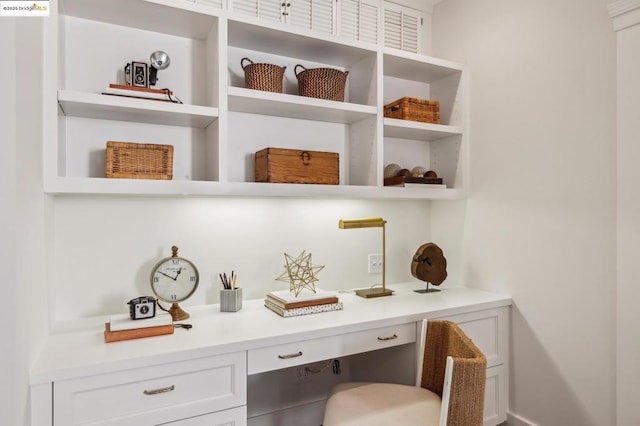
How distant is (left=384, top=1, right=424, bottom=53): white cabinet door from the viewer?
2525 millimetres

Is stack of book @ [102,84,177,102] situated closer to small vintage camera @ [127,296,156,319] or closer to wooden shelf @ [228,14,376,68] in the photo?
wooden shelf @ [228,14,376,68]

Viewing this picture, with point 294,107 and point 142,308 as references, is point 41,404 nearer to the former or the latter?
point 142,308

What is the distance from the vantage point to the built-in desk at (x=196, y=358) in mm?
1270

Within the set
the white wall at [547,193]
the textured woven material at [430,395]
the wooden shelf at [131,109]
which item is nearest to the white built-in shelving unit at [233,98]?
the wooden shelf at [131,109]

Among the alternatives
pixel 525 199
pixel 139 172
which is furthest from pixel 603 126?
pixel 139 172

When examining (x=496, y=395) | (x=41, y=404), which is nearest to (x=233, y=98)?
(x=41, y=404)

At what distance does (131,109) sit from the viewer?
5.58 ft

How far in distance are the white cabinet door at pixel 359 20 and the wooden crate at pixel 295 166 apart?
32.3 inches

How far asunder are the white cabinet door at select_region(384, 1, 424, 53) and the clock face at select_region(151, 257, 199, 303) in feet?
5.78

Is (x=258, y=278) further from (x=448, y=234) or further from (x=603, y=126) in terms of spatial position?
(x=603, y=126)

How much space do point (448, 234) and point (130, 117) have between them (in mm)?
1932

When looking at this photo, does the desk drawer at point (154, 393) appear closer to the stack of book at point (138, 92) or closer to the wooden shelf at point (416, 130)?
the stack of book at point (138, 92)

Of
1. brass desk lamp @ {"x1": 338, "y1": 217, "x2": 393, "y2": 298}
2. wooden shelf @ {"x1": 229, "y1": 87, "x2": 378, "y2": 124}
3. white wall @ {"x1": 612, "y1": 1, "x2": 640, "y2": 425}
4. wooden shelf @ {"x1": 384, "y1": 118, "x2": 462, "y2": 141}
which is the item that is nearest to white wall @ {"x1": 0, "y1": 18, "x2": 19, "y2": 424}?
wooden shelf @ {"x1": 229, "y1": 87, "x2": 378, "y2": 124}

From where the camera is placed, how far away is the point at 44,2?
1.48 metres
